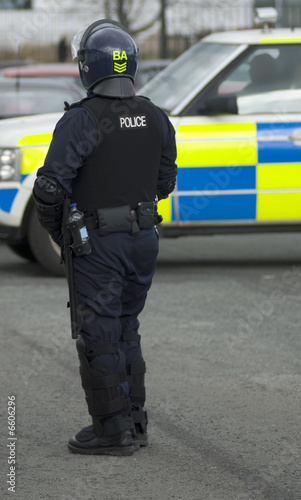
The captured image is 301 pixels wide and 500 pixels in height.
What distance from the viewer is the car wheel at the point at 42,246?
332 inches

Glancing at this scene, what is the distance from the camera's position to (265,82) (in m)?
8.65

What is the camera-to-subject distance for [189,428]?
191 inches

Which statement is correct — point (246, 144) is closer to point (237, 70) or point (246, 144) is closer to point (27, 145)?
point (237, 70)

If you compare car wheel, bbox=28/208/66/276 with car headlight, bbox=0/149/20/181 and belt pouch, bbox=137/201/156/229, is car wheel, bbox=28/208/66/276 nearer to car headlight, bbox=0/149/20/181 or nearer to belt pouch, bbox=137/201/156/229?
car headlight, bbox=0/149/20/181

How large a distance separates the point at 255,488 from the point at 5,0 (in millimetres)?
30162

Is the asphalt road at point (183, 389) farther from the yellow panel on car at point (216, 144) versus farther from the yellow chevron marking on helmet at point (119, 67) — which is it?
the yellow chevron marking on helmet at point (119, 67)

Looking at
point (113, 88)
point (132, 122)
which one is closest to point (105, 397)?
point (132, 122)

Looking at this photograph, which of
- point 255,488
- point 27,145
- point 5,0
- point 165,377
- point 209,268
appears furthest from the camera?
point 5,0

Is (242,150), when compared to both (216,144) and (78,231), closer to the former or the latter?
(216,144)

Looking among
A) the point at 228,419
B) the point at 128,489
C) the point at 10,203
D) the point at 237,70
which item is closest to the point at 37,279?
the point at 10,203

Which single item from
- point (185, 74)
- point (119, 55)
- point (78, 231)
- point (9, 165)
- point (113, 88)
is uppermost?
point (119, 55)

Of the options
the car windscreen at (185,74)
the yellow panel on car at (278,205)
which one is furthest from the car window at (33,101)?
the yellow panel on car at (278,205)

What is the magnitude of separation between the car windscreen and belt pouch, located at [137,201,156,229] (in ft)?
13.7

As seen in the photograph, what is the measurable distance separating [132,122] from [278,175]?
13.6 feet
